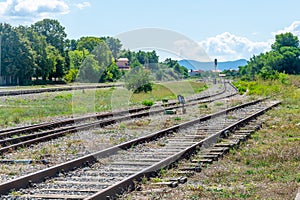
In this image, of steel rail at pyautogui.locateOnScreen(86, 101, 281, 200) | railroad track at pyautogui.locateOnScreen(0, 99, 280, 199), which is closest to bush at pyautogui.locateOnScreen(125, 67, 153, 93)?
railroad track at pyautogui.locateOnScreen(0, 99, 280, 199)

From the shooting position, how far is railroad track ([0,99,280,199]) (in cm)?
761

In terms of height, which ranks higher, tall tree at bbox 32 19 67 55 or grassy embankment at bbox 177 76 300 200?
tall tree at bbox 32 19 67 55

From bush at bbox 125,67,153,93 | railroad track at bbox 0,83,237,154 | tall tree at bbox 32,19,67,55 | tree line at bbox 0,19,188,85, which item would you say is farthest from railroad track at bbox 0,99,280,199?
tall tree at bbox 32,19,67,55

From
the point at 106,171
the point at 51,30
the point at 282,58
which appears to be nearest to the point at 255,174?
the point at 106,171

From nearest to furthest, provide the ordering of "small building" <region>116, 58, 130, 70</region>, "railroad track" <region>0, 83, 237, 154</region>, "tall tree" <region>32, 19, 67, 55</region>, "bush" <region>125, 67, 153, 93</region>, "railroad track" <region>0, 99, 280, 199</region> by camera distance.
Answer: "railroad track" <region>0, 99, 280, 199</region>, "railroad track" <region>0, 83, 237, 154</region>, "bush" <region>125, 67, 153, 93</region>, "small building" <region>116, 58, 130, 70</region>, "tall tree" <region>32, 19, 67, 55</region>

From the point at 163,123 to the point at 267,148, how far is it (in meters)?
6.66

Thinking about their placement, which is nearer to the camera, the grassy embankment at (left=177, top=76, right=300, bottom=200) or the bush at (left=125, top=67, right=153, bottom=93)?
the grassy embankment at (left=177, top=76, right=300, bottom=200)

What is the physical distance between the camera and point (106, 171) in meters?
9.33

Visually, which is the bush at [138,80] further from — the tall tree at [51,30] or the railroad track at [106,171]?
the tall tree at [51,30]

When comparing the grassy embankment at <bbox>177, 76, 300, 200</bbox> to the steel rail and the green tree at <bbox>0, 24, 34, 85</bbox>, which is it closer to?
the steel rail

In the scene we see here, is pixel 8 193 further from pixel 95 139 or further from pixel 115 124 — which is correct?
pixel 115 124

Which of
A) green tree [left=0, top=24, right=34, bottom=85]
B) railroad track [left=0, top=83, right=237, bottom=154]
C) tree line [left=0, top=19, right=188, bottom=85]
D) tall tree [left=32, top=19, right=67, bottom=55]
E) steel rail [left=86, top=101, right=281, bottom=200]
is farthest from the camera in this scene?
tall tree [left=32, top=19, right=67, bottom=55]

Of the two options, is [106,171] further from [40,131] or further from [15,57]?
[15,57]

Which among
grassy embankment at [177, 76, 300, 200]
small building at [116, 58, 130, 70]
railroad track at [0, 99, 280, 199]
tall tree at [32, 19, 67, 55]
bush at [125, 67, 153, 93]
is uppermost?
tall tree at [32, 19, 67, 55]
